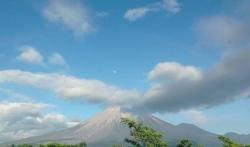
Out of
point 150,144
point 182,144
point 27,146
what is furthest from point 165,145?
point 27,146

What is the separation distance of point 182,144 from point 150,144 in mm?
12458

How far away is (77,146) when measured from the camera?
154 meters

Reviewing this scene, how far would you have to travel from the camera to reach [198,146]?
9769cm

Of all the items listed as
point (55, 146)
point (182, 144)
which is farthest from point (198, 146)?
point (55, 146)

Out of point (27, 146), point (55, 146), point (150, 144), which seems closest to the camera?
point (150, 144)

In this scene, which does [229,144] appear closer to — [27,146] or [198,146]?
[198,146]

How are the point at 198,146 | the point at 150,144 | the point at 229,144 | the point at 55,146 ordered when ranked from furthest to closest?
the point at 55,146, the point at 198,146, the point at 150,144, the point at 229,144

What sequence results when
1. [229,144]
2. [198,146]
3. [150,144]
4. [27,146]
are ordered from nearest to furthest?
[229,144]
[150,144]
[198,146]
[27,146]

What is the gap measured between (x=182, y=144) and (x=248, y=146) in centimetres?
1714

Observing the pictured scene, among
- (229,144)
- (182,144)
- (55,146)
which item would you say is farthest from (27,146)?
(229,144)

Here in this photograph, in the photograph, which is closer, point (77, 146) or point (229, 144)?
point (229, 144)

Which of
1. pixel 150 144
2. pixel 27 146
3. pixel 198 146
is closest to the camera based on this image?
pixel 150 144

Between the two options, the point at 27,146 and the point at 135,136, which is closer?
the point at 135,136

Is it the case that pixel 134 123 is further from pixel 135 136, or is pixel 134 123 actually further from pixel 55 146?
pixel 55 146
